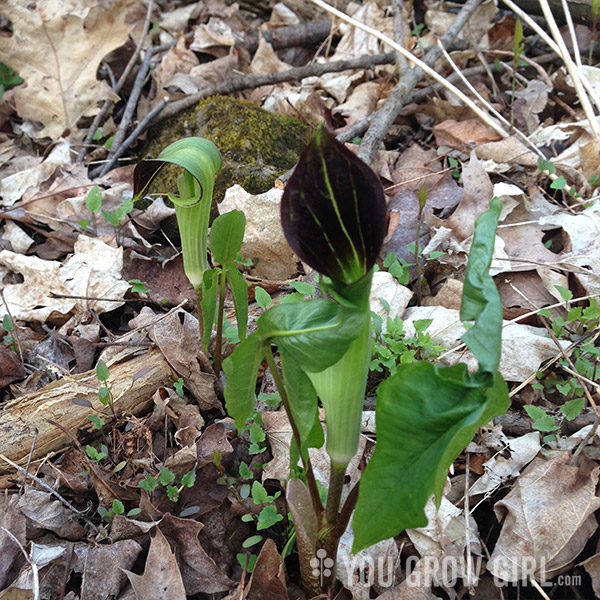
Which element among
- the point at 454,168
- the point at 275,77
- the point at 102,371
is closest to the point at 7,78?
the point at 275,77

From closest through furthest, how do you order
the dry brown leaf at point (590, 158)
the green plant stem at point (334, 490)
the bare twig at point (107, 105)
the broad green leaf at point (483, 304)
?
the broad green leaf at point (483, 304) → the green plant stem at point (334, 490) → the dry brown leaf at point (590, 158) → the bare twig at point (107, 105)

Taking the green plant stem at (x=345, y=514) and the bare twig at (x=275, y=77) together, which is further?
the bare twig at (x=275, y=77)

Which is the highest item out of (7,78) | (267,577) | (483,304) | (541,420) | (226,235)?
(483,304)

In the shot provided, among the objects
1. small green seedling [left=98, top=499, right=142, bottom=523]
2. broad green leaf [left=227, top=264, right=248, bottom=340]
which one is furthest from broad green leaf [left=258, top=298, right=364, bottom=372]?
small green seedling [left=98, top=499, right=142, bottom=523]

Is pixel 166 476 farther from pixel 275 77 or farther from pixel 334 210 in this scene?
pixel 275 77

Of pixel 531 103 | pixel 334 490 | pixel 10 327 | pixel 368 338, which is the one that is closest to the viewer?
pixel 368 338

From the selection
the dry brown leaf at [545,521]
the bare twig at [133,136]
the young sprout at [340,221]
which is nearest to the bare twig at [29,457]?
the young sprout at [340,221]

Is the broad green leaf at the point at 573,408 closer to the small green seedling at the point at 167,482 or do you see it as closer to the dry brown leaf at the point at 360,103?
the small green seedling at the point at 167,482

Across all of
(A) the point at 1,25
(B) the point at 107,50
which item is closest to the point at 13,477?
(B) the point at 107,50
